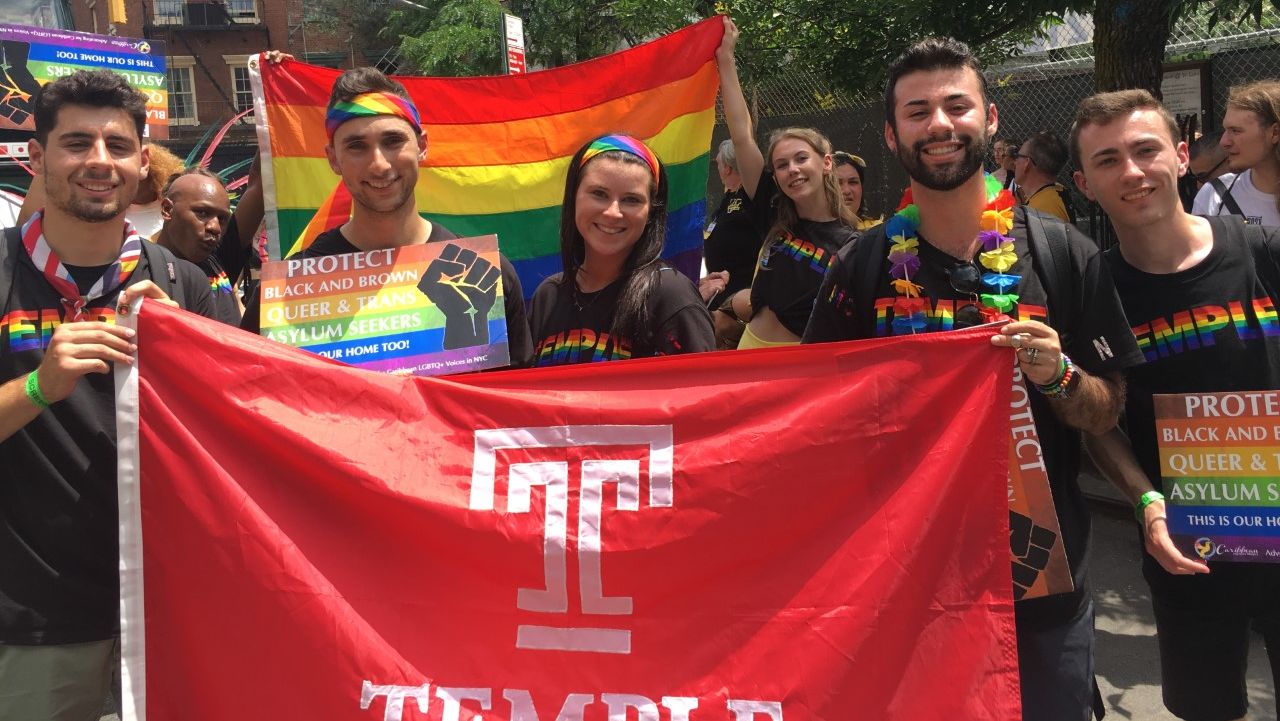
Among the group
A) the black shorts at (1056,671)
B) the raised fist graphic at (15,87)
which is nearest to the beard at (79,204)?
the black shorts at (1056,671)

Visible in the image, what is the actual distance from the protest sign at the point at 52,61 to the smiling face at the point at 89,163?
10.9 meters

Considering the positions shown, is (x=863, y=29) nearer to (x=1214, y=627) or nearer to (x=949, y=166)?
(x=949, y=166)

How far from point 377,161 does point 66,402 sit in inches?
41.8

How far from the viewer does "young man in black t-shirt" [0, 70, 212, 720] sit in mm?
2613

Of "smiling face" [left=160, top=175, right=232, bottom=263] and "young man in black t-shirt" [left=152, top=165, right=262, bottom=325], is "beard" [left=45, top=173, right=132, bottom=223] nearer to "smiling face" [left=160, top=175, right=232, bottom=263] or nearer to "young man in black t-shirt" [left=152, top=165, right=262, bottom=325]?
"young man in black t-shirt" [left=152, top=165, right=262, bottom=325]

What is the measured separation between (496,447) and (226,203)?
2.96m

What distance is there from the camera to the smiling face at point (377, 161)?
125 inches

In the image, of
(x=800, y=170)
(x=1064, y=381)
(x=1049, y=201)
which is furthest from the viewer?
(x=1049, y=201)

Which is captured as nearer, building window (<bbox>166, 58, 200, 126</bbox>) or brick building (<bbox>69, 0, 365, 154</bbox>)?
brick building (<bbox>69, 0, 365, 154</bbox>)

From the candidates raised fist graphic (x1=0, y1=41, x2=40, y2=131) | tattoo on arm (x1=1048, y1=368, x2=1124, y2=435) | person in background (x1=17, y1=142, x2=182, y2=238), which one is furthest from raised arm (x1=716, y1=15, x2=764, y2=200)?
raised fist graphic (x1=0, y1=41, x2=40, y2=131)

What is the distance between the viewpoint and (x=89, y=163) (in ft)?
8.96

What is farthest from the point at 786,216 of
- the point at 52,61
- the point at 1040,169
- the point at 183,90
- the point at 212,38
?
the point at 183,90

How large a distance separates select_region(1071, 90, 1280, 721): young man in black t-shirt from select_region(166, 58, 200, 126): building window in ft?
125

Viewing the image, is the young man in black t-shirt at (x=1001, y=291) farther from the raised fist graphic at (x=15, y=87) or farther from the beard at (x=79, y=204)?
the raised fist graphic at (x=15, y=87)
